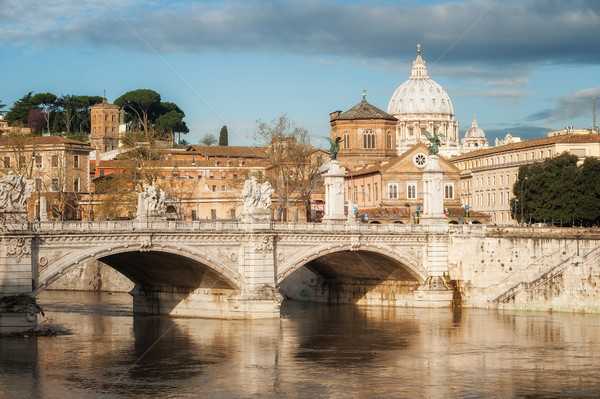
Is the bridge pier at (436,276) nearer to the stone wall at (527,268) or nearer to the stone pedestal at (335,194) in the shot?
the stone wall at (527,268)

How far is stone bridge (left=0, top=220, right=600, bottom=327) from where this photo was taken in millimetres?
55375

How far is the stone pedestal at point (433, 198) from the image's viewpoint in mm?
72625

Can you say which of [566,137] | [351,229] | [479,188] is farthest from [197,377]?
[479,188]

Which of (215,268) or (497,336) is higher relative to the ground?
(215,268)

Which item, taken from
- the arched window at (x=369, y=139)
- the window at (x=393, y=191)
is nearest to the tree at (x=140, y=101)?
the arched window at (x=369, y=139)

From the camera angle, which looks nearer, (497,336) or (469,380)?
(469,380)

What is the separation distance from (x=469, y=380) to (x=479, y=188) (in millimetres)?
90266

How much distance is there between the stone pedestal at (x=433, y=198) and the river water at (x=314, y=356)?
6.68m

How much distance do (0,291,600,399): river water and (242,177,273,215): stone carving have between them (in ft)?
21.5

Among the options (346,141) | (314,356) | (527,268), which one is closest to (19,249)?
(314,356)

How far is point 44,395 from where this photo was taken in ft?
139

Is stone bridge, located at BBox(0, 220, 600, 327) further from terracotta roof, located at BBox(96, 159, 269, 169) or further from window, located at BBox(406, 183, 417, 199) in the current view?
Result: terracotta roof, located at BBox(96, 159, 269, 169)

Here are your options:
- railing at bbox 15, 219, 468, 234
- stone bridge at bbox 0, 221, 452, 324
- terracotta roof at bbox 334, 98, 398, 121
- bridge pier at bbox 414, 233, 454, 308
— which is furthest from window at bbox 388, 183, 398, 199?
bridge pier at bbox 414, 233, 454, 308

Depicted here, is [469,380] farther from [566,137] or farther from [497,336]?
[566,137]
